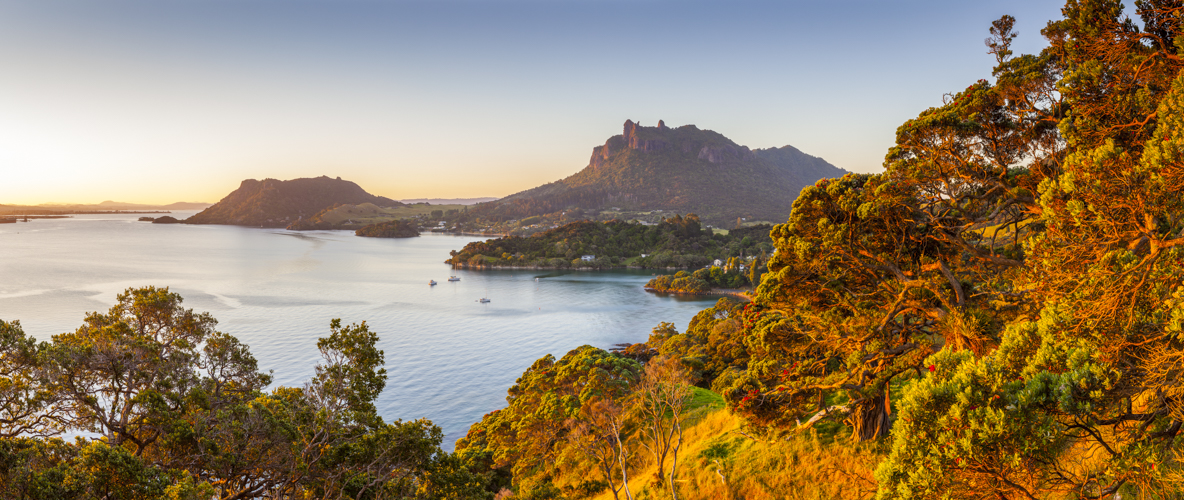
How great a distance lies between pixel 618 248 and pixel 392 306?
6875 cm

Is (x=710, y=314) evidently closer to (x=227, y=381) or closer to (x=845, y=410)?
(x=845, y=410)

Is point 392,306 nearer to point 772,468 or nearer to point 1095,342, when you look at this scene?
point 772,468

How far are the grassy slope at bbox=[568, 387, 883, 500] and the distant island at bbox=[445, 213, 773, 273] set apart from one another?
89.5m

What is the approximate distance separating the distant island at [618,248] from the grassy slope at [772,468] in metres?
89.5

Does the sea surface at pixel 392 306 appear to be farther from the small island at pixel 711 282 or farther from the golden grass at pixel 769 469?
the golden grass at pixel 769 469

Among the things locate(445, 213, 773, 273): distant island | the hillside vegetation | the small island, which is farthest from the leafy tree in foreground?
locate(445, 213, 773, 273): distant island

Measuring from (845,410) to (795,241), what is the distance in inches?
204

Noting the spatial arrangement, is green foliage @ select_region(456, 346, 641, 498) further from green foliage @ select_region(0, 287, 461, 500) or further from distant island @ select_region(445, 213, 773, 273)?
distant island @ select_region(445, 213, 773, 273)

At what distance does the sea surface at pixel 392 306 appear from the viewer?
135 feet

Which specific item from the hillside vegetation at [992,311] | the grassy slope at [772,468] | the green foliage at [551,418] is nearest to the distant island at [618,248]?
the green foliage at [551,418]

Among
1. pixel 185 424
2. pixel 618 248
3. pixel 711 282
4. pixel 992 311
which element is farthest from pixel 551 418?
pixel 618 248

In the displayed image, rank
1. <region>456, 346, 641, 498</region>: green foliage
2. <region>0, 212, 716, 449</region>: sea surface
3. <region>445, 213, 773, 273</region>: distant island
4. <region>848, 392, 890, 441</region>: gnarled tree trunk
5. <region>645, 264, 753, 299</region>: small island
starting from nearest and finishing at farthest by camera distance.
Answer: <region>848, 392, 890, 441</region>: gnarled tree trunk, <region>456, 346, 641, 498</region>: green foliage, <region>0, 212, 716, 449</region>: sea surface, <region>645, 264, 753, 299</region>: small island, <region>445, 213, 773, 273</region>: distant island

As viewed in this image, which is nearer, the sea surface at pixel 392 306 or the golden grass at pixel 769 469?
the golden grass at pixel 769 469

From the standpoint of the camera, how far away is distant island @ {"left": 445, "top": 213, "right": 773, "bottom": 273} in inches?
4444
